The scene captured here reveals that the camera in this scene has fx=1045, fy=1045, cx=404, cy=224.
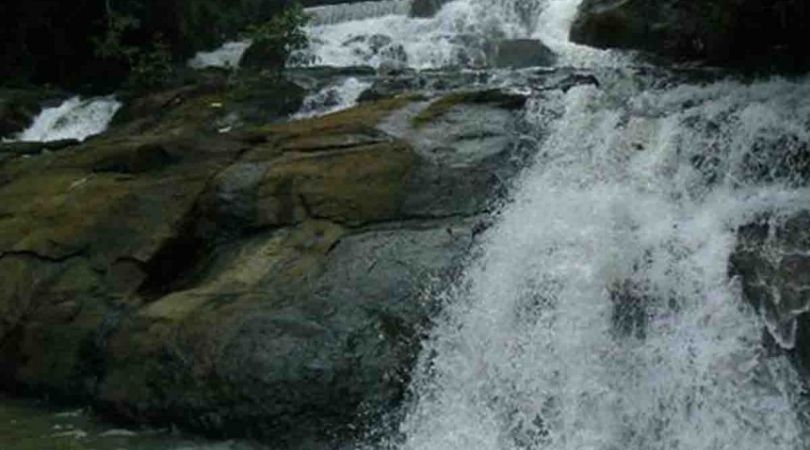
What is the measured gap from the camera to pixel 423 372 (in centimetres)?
804

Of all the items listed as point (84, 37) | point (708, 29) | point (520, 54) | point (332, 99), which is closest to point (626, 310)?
point (708, 29)

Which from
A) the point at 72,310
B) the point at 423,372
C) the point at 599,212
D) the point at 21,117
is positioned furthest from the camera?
the point at 21,117

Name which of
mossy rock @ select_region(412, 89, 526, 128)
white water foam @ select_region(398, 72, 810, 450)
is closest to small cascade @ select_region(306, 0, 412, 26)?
mossy rock @ select_region(412, 89, 526, 128)

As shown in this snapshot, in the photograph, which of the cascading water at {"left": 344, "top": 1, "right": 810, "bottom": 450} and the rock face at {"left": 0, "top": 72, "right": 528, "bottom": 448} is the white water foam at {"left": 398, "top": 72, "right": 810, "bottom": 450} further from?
the rock face at {"left": 0, "top": 72, "right": 528, "bottom": 448}

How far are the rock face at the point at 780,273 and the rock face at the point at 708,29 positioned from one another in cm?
356

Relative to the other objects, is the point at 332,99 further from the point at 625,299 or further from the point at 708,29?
the point at 625,299

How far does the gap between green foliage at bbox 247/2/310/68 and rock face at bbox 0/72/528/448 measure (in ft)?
19.5

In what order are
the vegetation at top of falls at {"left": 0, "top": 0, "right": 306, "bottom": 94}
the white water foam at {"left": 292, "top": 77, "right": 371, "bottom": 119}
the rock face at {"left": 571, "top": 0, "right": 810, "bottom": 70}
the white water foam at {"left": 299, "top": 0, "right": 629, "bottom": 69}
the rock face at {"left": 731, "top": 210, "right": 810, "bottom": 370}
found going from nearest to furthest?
1. the rock face at {"left": 731, "top": 210, "right": 810, "bottom": 370}
2. the rock face at {"left": 571, "top": 0, "right": 810, "bottom": 70}
3. the white water foam at {"left": 292, "top": 77, "right": 371, "bottom": 119}
4. the white water foam at {"left": 299, "top": 0, "right": 629, "bottom": 69}
5. the vegetation at top of falls at {"left": 0, "top": 0, "right": 306, "bottom": 94}

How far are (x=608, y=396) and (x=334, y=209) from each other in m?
3.03

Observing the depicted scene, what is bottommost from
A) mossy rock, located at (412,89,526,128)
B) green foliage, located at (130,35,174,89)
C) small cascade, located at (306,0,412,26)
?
green foliage, located at (130,35,174,89)

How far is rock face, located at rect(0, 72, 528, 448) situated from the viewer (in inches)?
318

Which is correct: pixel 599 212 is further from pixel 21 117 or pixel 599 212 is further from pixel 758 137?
pixel 21 117

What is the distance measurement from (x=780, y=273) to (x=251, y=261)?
170 inches

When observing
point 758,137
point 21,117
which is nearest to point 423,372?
point 758,137
